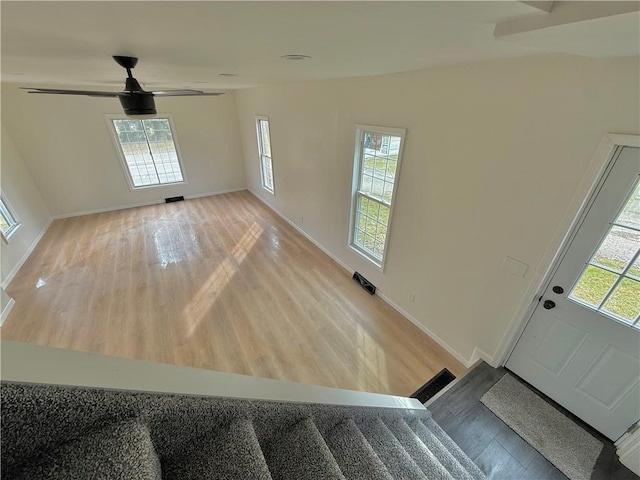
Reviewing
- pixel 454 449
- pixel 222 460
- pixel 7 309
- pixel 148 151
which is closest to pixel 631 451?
pixel 454 449

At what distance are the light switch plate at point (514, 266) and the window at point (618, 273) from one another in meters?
0.31

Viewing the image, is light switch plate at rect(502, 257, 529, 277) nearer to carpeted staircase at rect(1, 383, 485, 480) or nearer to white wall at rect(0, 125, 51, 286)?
carpeted staircase at rect(1, 383, 485, 480)

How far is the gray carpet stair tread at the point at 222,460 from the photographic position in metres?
0.79

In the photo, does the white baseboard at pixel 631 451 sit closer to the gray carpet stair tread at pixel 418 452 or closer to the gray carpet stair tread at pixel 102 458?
the gray carpet stair tread at pixel 418 452

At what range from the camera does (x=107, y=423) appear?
63cm

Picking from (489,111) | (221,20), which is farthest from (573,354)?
(221,20)

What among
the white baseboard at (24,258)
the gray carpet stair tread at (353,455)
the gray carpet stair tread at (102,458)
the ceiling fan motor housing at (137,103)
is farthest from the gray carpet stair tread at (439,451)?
the white baseboard at (24,258)

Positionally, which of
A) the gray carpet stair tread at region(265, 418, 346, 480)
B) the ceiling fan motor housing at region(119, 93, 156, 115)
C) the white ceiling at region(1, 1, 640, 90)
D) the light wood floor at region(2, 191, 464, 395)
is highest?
the white ceiling at region(1, 1, 640, 90)

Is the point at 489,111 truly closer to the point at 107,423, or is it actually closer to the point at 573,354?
the point at 573,354

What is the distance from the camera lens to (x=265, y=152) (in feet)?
19.5

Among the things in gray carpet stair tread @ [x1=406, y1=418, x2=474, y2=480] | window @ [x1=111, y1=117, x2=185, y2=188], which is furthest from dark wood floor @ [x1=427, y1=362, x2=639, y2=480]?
window @ [x1=111, y1=117, x2=185, y2=188]

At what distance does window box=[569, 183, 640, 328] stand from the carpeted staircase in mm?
1542

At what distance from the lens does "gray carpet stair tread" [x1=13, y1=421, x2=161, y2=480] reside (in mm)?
540

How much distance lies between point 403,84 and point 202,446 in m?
2.94
